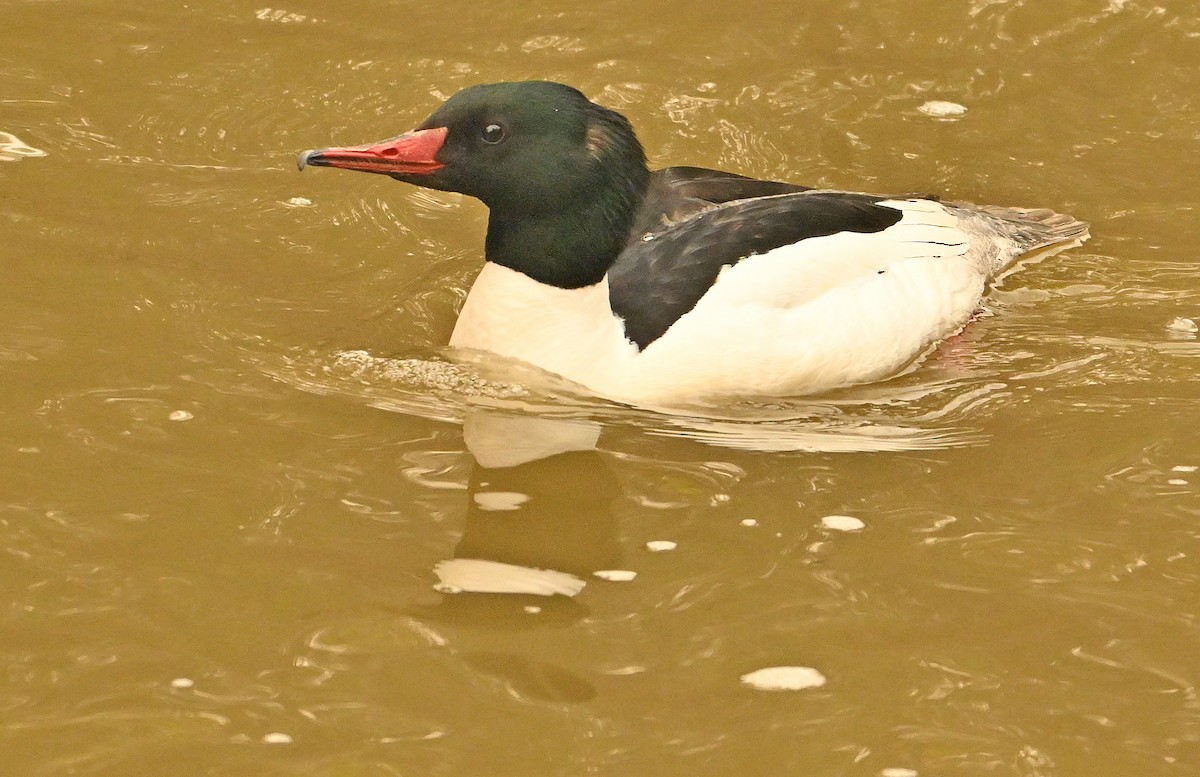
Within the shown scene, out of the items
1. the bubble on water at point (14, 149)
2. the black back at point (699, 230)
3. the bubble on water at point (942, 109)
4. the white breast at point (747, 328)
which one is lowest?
the white breast at point (747, 328)

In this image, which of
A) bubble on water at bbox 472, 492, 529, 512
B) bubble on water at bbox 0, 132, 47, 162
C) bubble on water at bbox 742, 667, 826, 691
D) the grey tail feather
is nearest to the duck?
bubble on water at bbox 472, 492, 529, 512

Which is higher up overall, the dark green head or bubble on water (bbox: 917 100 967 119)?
bubble on water (bbox: 917 100 967 119)

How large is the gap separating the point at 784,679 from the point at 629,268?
2.24 metres

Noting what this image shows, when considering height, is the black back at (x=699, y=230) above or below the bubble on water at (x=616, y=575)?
above

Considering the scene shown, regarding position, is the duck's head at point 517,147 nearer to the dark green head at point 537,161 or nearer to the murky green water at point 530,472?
the dark green head at point 537,161

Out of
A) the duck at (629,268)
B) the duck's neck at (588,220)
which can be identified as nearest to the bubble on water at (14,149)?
the duck at (629,268)

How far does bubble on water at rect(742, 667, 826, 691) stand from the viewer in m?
4.10

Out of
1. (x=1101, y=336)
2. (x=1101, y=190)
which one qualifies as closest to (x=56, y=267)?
(x=1101, y=336)

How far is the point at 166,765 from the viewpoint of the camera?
3.77m

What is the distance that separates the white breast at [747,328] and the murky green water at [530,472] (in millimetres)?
144

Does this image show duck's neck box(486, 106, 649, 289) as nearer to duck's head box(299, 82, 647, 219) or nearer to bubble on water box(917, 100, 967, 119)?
duck's head box(299, 82, 647, 219)

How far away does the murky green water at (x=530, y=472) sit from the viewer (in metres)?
3.97

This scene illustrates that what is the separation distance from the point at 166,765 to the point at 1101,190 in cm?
578

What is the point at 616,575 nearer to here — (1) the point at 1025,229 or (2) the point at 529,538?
(2) the point at 529,538
